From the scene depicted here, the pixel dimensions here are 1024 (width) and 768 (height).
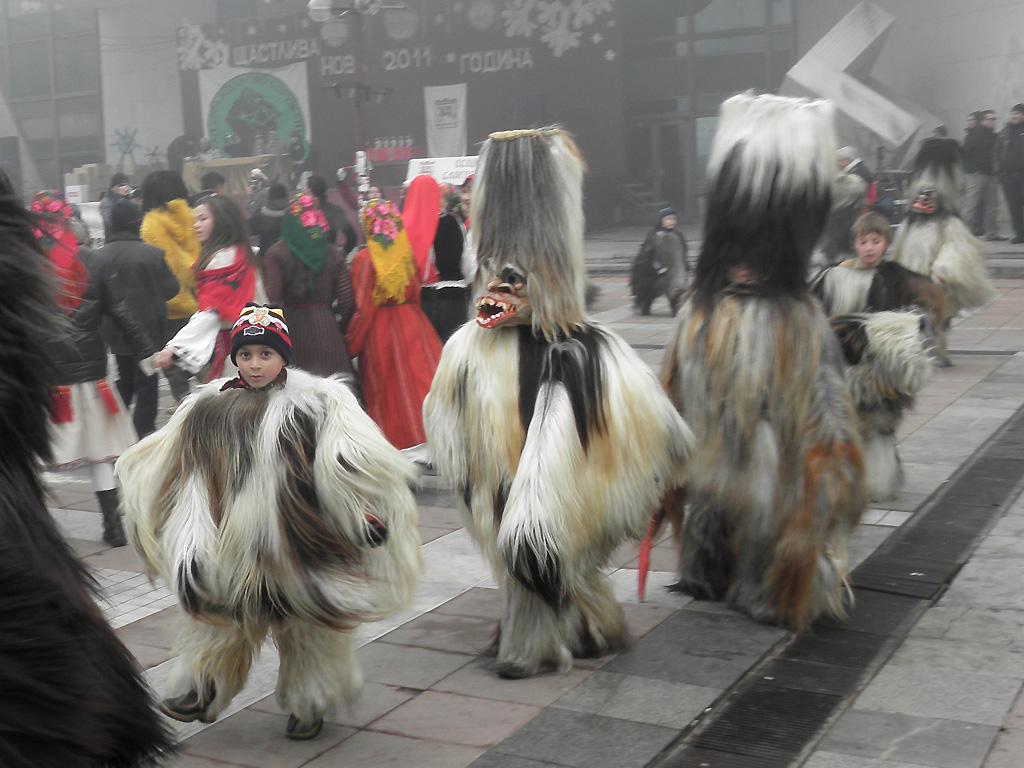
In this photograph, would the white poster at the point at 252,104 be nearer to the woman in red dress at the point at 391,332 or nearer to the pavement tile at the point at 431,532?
the woman in red dress at the point at 391,332

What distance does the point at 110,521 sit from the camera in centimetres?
725

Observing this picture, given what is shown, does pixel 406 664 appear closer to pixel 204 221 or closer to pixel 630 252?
pixel 204 221

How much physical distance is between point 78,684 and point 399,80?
2673 centimetres

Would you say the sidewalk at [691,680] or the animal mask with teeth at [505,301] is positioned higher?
the animal mask with teeth at [505,301]

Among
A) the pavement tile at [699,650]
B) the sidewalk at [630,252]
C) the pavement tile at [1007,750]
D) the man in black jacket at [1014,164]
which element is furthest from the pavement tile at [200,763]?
the man in black jacket at [1014,164]

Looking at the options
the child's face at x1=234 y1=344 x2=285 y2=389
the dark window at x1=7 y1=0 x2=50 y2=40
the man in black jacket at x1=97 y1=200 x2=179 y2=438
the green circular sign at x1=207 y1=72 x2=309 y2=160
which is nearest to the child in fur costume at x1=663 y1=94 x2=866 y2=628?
the child's face at x1=234 y1=344 x2=285 y2=389

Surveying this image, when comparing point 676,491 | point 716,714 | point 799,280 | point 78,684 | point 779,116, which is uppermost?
point 779,116

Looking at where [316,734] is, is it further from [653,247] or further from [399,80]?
[399,80]

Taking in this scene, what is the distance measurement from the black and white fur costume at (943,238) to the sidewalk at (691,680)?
16.2 ft

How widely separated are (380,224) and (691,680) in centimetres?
411

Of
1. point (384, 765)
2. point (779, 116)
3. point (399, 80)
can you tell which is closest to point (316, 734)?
point (384, 765)

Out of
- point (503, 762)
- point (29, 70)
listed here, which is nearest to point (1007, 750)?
point (503, 762)

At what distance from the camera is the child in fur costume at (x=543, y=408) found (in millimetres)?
4758

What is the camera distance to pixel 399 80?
1096 inches
